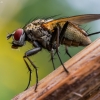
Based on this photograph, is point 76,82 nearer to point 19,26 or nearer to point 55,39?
point 55,39

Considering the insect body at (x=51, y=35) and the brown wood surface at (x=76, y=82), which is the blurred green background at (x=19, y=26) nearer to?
the insect body at (x=51, y=35)

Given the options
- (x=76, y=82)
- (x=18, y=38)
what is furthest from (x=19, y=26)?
(x=76, y=82)

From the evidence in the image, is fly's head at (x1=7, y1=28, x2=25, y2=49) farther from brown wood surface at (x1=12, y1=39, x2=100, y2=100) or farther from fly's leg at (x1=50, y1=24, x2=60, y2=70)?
brown wood surface at (x1=12, y1=39, x2=100, y2=100)

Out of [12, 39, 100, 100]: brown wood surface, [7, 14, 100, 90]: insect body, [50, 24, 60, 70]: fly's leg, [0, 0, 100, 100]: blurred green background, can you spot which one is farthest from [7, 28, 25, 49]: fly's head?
[0, 0, 100, 100]: blurred green background

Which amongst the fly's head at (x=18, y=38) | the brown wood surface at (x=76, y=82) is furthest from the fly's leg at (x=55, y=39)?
the brown wood surface at (x=76, y=82)

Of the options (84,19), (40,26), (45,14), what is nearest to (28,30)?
(40,26)

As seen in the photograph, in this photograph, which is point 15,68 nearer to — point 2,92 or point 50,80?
point 2,92
